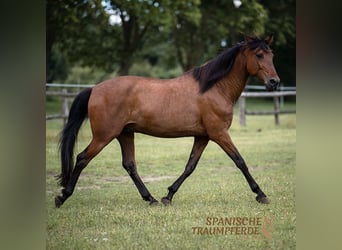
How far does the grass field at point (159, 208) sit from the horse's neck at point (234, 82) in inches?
31.0

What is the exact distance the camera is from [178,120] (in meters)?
4.31

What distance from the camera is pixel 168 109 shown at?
430cm

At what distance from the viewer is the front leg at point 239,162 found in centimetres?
428

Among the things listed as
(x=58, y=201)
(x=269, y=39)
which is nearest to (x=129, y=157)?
(x=58, y=201)

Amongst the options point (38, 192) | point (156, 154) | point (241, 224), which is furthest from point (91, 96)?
point (241, 224)

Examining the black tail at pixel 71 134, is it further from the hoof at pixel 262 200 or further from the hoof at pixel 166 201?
the hoof at pixel 262 200

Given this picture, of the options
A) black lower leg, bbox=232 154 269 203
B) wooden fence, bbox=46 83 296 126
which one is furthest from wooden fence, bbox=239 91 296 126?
black lower leg, bbox=232 154 269 203

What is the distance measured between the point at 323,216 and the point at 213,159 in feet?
6.13

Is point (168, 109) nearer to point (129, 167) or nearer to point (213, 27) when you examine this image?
point (129, 167)

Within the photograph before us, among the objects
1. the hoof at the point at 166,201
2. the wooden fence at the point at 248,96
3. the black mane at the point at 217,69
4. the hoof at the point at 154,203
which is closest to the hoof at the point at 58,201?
the hoof at the point at 154,203

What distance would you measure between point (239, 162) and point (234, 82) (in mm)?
732

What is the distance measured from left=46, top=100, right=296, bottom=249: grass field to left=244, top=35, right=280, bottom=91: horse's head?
1037 millimetres

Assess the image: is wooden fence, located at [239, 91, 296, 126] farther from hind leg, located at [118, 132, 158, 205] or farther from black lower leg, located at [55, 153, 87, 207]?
black lower leg, located at [55, 153, 87, 207]

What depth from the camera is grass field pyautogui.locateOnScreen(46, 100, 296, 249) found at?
388 centimetres
